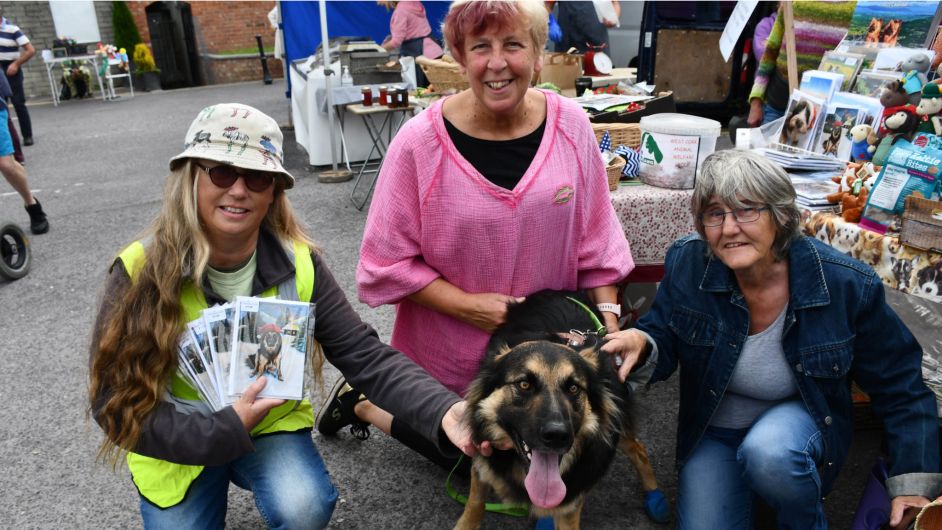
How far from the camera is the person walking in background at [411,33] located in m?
8.14

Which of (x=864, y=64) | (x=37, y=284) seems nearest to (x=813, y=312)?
(x=864, y=64)

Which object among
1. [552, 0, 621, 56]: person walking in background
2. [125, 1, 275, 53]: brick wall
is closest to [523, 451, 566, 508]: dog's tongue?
[552, 0, 621, 56]: person walking in background

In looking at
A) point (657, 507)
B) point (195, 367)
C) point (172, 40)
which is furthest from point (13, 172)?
point (172, 40)

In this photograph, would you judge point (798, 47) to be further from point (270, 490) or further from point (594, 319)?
point (270, 490)

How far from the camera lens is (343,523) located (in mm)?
2484

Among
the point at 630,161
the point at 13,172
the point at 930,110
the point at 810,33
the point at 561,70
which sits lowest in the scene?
the point at 13,172

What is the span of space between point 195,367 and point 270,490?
0.47 m

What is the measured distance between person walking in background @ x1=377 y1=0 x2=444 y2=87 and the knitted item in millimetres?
4768

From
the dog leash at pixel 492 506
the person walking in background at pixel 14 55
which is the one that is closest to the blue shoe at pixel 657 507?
the dog leash at pixel 492 506

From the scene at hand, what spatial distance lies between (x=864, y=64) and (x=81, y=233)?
6.05 m

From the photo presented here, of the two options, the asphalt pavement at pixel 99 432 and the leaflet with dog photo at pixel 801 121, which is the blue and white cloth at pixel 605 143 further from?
the asphalt pavement at pixel 99 432

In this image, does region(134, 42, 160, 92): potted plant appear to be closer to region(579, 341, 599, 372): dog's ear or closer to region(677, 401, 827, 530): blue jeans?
region(579, 341, 599, 372): dog's ear

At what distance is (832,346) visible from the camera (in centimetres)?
192

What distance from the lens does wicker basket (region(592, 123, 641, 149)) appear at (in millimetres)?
3137
